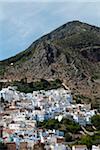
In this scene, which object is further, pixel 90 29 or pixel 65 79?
pixel 90 29

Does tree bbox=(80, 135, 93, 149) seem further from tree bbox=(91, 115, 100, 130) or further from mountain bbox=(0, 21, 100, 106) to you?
mountain bbox=(0, 21, 100, 106)

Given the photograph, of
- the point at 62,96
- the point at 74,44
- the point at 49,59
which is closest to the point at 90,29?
the point at 74,44

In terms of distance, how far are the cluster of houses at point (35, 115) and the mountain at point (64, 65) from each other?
2.95 metres

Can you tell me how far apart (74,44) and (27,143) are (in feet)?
76.2

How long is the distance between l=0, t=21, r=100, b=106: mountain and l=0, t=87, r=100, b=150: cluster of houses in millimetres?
2953

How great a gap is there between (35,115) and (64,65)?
1181cm

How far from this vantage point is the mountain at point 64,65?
1367 inches

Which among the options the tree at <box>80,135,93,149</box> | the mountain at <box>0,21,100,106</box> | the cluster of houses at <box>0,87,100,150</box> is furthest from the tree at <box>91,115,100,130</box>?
the mountain at <box>0,21,100,106</box>

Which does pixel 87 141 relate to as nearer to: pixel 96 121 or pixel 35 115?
pixel 96 121

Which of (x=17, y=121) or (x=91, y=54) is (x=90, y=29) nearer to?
(x=91, y=54)

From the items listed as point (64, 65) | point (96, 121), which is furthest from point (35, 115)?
point (64, 65)

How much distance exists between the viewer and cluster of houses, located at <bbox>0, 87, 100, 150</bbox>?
64.4 ft

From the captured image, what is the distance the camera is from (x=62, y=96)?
29.4m

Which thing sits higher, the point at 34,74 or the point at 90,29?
the point at 90,29
